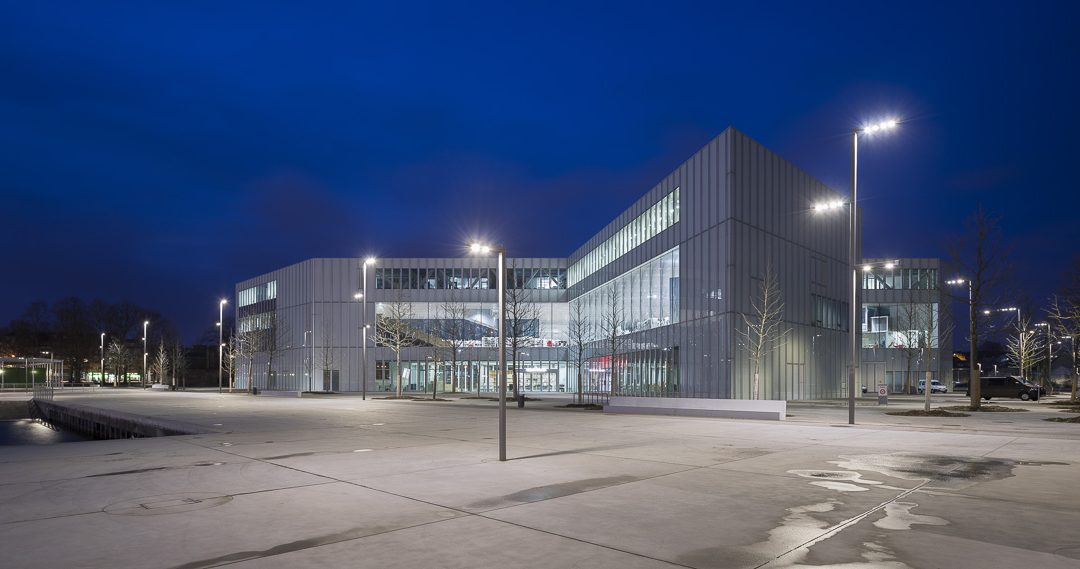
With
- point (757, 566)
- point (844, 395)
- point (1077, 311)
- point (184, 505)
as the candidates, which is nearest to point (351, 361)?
point (844, 395)

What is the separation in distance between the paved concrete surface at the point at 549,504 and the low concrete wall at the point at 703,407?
855 centimetres

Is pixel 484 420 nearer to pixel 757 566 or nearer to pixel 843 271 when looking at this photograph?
pixel 757 566

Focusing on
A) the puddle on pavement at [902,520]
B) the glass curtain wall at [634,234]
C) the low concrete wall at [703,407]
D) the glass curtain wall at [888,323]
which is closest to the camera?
the puddle on pavement at [902,520]

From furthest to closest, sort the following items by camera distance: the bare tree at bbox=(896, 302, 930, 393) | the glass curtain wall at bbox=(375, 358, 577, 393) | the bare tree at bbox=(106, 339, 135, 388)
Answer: the bare tree at bbox=(106, 339, 135, 388) < the glass curtain wall at bbox=(375, 358, 577, 393) < the bare tree at bbox=(896, 302, 930, 393)

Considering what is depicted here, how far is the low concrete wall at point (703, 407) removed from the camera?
28.5 metres

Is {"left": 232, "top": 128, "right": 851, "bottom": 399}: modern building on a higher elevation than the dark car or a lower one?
higher

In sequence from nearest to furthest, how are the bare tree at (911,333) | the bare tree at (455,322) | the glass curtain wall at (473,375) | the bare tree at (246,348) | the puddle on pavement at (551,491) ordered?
the puddle on pavement at (551,491) < the bare tree at (911,333) < the bare tree at (455,322) < the glass curtain wall at (473,375) < the bare tree at (246,348)

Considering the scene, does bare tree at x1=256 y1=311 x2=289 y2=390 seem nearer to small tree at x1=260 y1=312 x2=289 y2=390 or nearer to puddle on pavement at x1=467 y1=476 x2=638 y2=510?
small tree at x1=260 y1=312 x2=289 y2=390

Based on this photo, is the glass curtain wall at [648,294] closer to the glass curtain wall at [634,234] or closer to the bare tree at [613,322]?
the bare tree at [613,322]

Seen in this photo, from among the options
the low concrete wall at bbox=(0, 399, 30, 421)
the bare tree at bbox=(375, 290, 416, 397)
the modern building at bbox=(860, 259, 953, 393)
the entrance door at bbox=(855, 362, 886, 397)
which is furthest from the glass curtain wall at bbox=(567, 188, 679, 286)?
the low concrete wall at bbox=(0, 399, 30, 421)

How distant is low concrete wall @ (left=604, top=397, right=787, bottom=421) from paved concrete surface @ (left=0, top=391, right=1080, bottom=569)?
8548 mm

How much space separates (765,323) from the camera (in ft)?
136

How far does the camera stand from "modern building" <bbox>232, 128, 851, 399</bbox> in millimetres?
41094

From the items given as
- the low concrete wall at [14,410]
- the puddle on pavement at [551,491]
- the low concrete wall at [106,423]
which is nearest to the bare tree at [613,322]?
the low concrete wall at [106,423]
